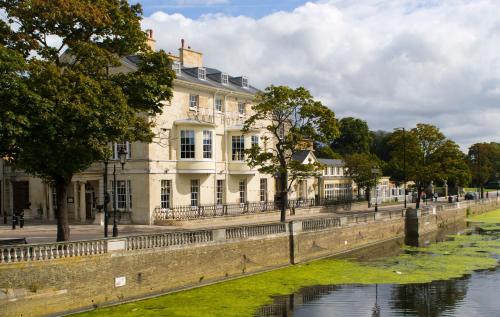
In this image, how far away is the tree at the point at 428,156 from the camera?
191ft

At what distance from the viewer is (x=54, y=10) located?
21.7 meters

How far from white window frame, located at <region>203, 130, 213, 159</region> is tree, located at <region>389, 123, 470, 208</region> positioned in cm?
2561

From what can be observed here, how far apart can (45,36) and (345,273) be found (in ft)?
62.6

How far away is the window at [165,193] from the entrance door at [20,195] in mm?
12463

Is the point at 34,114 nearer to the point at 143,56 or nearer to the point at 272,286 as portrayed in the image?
the point at 143,56

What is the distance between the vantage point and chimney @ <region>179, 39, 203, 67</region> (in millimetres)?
49531

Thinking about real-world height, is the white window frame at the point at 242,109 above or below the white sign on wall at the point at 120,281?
above

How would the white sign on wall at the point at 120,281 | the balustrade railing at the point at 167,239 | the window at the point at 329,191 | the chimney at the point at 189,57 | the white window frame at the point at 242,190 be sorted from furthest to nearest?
the window at the point at 329,191
the chimney at the point at 189,57
the white window frame at the point at 242,190
the balustrade railing at the point at 167,239
the white sign on wall at the point at 120,281

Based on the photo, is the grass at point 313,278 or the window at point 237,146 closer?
the grass at point 313,278

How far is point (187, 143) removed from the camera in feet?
136

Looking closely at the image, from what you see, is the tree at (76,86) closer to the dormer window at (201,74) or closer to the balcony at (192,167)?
the balcony at (192,167)

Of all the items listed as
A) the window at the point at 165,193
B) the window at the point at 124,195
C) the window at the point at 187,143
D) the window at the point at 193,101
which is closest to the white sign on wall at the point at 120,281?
the window at the point at 124,195

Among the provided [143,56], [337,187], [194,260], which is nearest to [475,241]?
[337,187]

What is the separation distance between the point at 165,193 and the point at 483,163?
7808 cm
